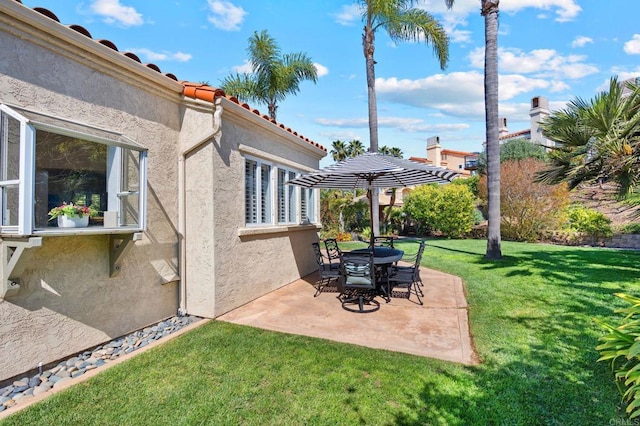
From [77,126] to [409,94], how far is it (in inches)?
1356

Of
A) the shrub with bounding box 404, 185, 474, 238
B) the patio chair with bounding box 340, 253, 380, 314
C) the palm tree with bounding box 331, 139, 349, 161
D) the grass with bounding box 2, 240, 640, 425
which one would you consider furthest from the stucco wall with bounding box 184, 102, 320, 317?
the palm tree with bounding box 331, 139, 349, 161

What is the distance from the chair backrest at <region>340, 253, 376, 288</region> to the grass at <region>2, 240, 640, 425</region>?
1912 millimetres

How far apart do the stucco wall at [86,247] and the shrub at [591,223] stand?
22.8 metres

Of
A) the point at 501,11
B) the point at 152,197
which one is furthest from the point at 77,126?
the point at 501,11

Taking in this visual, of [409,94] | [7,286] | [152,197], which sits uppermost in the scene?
[409,94]

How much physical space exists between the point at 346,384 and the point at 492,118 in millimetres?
11824

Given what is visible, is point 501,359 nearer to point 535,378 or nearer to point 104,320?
point 535,378

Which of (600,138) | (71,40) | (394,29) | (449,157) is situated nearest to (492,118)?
(600,138)

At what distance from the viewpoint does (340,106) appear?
69.7 feet

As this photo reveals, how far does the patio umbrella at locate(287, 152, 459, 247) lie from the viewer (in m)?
7.10

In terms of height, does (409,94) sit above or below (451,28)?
above

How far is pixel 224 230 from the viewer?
21.6ft

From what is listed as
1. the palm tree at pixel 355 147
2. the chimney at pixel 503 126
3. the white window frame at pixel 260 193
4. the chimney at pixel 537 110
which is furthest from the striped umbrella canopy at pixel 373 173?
the chimney at pixel 503 126

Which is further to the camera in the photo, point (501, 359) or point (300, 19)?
point (300, 19)
